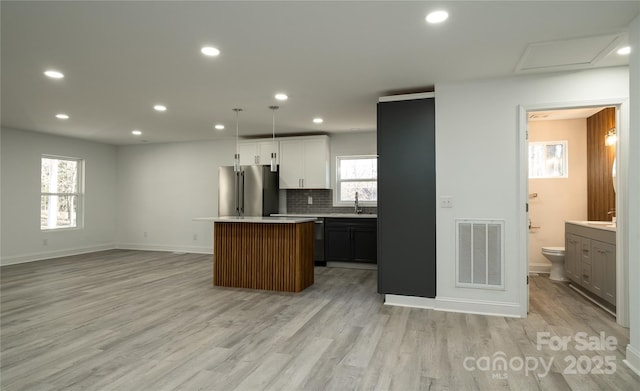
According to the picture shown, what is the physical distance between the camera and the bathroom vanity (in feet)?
12.3

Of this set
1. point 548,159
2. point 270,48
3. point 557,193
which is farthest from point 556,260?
point 270,48

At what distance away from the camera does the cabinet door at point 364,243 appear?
6.30 meters

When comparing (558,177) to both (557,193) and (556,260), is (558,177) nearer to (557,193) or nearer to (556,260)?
(557,193)

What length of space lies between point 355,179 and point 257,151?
1999mm

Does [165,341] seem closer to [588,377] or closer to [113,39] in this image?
[113,39]

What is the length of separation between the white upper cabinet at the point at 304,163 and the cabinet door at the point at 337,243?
0.89 metres

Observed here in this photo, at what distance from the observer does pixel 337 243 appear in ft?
21.5

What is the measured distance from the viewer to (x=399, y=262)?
4.11 meters

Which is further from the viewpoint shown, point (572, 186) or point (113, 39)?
point (572, 186)

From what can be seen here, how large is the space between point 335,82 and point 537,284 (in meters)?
3.88

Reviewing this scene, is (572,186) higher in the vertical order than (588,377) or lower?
higher

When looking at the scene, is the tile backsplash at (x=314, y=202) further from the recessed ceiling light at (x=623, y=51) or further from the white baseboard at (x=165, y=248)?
the recessed ceiling light at (x=623, y=51)

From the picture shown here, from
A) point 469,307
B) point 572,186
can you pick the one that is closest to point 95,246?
point 469,307

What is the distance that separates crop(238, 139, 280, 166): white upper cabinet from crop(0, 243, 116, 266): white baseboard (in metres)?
4.10
